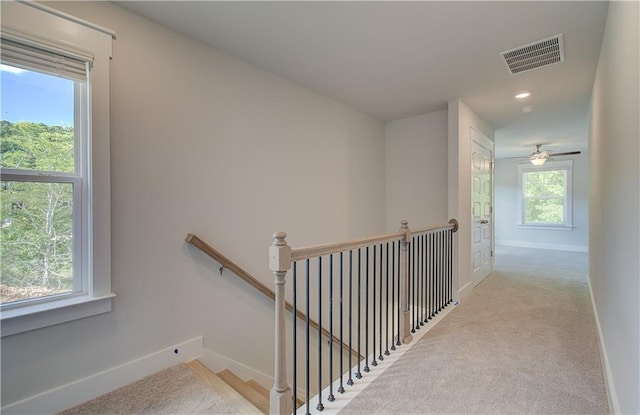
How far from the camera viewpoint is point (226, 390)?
181cm

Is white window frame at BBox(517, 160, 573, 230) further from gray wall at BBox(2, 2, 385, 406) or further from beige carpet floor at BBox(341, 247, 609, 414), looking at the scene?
gray wall at BBox(2, 2, 385, 406)

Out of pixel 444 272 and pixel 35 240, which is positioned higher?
pixel 35 240

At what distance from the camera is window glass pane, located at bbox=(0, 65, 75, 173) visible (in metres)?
1.50

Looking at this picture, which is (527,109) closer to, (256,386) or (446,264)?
(446,264)

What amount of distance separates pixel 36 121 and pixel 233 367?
206cm

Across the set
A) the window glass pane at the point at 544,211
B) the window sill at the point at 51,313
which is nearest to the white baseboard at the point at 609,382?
the window sill at the point at 51,313

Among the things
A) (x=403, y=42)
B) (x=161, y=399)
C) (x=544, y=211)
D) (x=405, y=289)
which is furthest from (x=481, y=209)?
(x=544, y=211)

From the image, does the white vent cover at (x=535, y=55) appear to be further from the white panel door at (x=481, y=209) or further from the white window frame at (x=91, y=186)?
the white window frame at (x=91, y=186)

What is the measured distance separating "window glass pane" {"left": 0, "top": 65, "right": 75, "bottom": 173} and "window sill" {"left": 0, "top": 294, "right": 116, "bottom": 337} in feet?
2.40

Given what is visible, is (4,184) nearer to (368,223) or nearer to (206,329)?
(206,329)

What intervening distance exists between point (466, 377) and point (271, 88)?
106 inches

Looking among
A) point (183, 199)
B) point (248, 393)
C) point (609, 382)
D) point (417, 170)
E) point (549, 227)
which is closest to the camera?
point (609, 382)

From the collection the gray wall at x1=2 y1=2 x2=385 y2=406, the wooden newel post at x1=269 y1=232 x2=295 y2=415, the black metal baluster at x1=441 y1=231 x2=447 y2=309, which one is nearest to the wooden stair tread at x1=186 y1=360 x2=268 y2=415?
the gray wall at x1=2 y1=2 x2=385 y2=406

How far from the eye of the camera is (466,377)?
6.08 feet
